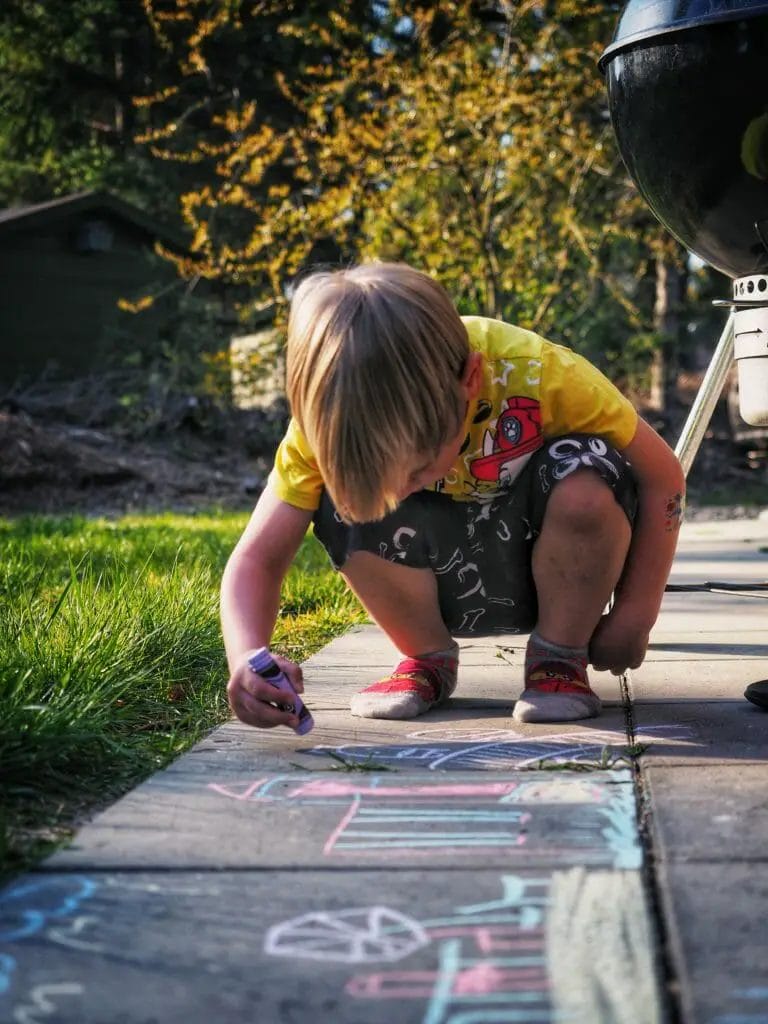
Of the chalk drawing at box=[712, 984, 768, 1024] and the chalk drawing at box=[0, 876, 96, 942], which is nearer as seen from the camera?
the chalk drawing at box=[712, 984, 768, 1024]

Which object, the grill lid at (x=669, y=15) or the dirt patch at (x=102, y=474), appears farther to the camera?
the dirt patch at (x=102, y=474)

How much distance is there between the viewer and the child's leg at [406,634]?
8.29ft

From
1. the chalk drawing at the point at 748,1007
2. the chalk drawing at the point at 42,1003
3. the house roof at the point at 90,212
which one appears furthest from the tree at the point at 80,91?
the chalk drawing at the point at 748,1007

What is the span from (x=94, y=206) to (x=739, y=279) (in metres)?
15.9

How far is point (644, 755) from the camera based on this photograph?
2.11m

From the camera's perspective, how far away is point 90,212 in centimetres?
1775

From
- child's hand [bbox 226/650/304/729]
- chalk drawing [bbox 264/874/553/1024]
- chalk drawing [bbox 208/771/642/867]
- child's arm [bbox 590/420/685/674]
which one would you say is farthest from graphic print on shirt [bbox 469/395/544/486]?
chalk drawing [bbox 264/874/553/1024]

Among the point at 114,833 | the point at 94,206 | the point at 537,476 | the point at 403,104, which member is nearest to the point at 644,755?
the point at 537,476

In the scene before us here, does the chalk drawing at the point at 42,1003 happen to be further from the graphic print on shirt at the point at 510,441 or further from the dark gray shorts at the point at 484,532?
the graphic print on shirt at the point at 510,441

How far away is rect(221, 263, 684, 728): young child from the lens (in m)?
2.08

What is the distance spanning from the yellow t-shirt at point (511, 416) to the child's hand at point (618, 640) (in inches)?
14.1

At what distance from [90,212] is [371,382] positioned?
16.8 meters

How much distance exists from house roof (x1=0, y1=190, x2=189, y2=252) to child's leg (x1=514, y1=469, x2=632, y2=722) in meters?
15.7

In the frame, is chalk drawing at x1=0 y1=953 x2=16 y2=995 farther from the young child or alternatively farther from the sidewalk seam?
the young child
